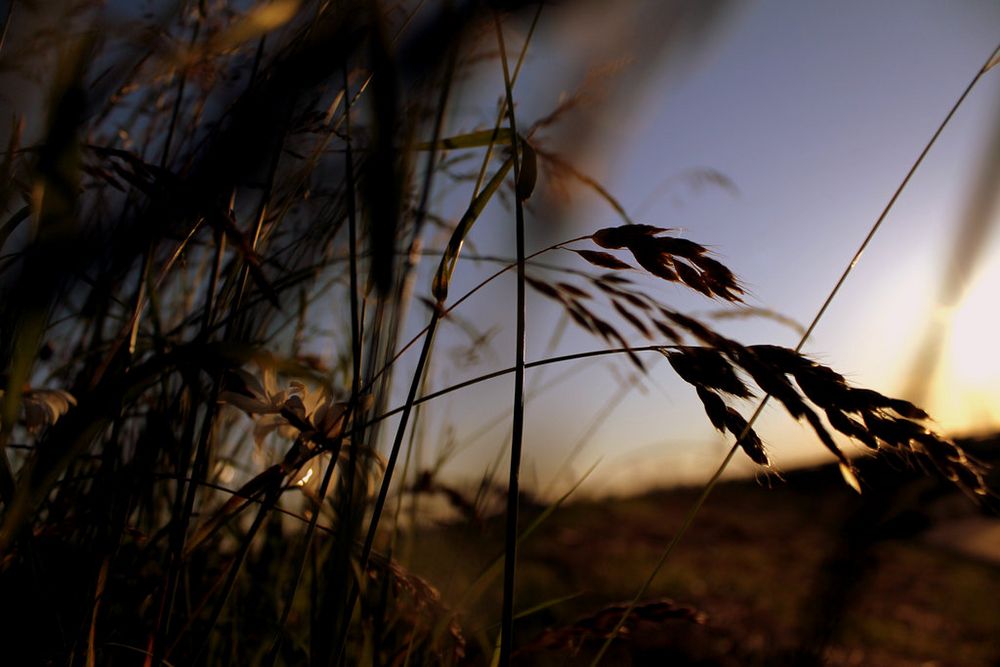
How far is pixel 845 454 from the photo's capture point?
56cm

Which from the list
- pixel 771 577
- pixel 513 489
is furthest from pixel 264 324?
pixel 771 577

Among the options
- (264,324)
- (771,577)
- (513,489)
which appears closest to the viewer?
(513,489)

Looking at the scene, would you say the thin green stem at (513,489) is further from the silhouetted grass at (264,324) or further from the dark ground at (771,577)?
the dark ground at (771,577)

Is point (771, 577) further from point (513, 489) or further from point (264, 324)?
point (513, 489)

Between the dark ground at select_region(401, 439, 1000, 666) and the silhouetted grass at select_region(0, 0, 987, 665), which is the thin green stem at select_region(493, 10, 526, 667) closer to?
the silhouetted grass at select_region(0, 0, 987, 665)

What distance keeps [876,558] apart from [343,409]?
1.73 ft

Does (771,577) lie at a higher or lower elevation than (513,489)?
lower

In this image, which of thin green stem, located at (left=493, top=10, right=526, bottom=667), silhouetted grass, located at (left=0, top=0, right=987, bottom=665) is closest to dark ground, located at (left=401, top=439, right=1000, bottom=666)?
silhouetted grass, located at (left=0, top=0, right=987, bottom=665)

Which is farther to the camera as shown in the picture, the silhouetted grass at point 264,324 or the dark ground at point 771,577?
the dark ground at point 771,577

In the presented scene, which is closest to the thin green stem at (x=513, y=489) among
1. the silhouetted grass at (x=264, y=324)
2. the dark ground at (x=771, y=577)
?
the silhouetted grass at (x=264, y=324)

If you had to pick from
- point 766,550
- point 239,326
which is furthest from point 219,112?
point 766,550

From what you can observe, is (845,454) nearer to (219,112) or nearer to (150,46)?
(219,112)

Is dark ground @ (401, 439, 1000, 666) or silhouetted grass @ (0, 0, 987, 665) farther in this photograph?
dark ground @ (401, 439, 1000, 666)

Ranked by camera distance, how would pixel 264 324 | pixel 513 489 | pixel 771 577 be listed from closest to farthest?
pixel 513 489
pixel 264 324
pixel 771 577
